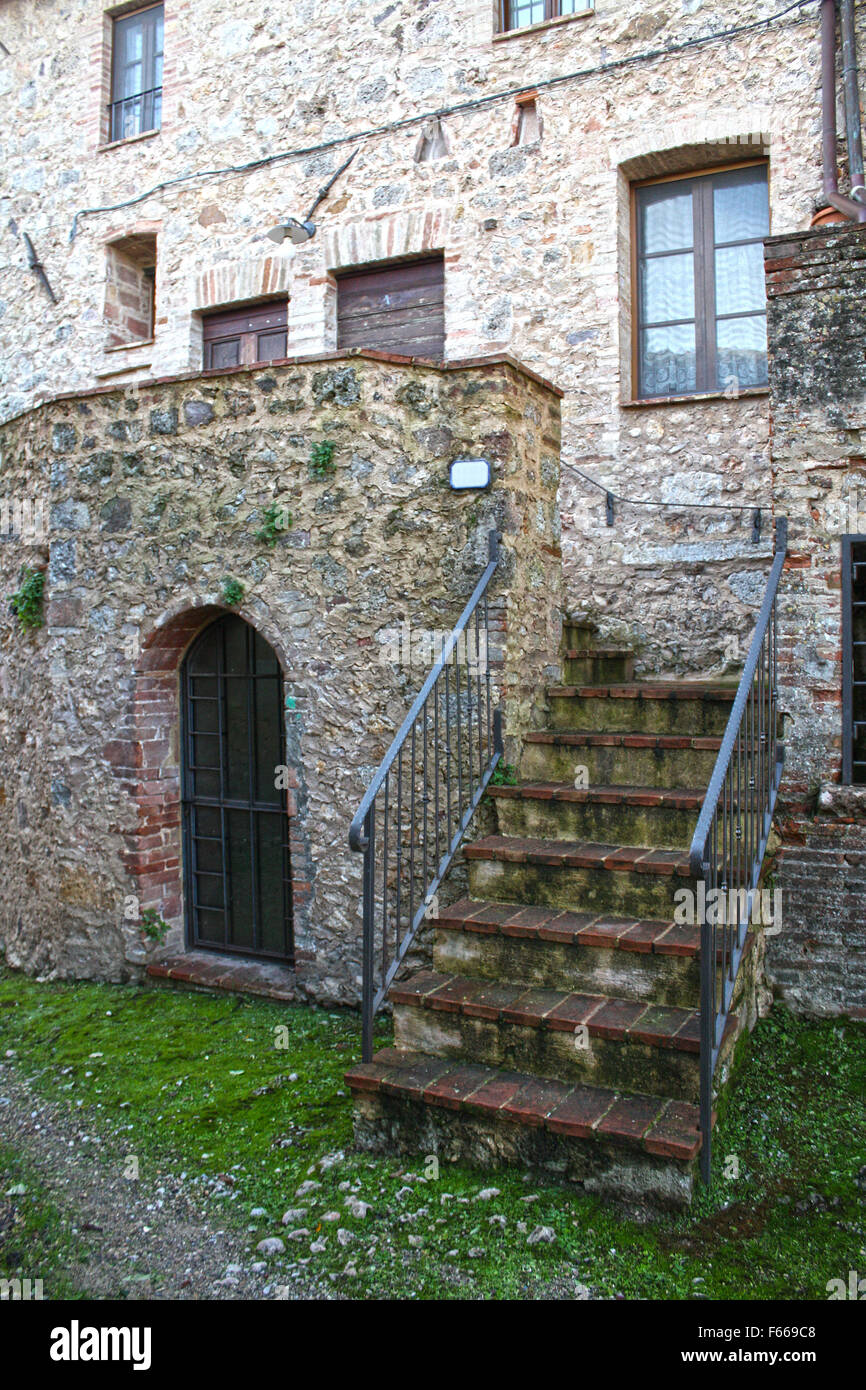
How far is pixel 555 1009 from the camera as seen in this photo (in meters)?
3.33

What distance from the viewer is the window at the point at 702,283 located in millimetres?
6348

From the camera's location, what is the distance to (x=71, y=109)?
352 inches

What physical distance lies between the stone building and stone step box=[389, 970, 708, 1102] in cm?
85

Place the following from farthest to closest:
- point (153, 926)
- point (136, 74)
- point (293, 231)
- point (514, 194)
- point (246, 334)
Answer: point (136, 74)
point (246, 334)
point (293, 231)
point (514, 194)
point (153, 926)

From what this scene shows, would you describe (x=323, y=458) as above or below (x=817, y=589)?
above

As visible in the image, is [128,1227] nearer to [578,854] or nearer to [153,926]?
[578,854]

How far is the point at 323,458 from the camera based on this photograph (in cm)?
471

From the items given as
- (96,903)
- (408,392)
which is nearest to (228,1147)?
(96,903)

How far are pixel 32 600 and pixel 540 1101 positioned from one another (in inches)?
164

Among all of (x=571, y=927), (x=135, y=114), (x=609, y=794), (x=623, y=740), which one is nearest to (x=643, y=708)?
(x=623, y=740)

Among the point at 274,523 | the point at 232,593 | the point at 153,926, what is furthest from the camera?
the point at 153,926

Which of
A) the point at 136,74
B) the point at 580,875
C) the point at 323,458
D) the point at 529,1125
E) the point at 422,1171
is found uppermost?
the point at 136,74

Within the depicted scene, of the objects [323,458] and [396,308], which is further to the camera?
[396,308]

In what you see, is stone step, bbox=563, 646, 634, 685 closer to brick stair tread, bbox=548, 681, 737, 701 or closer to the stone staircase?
brick stair tread, bbox=548, 681, 737, 701
